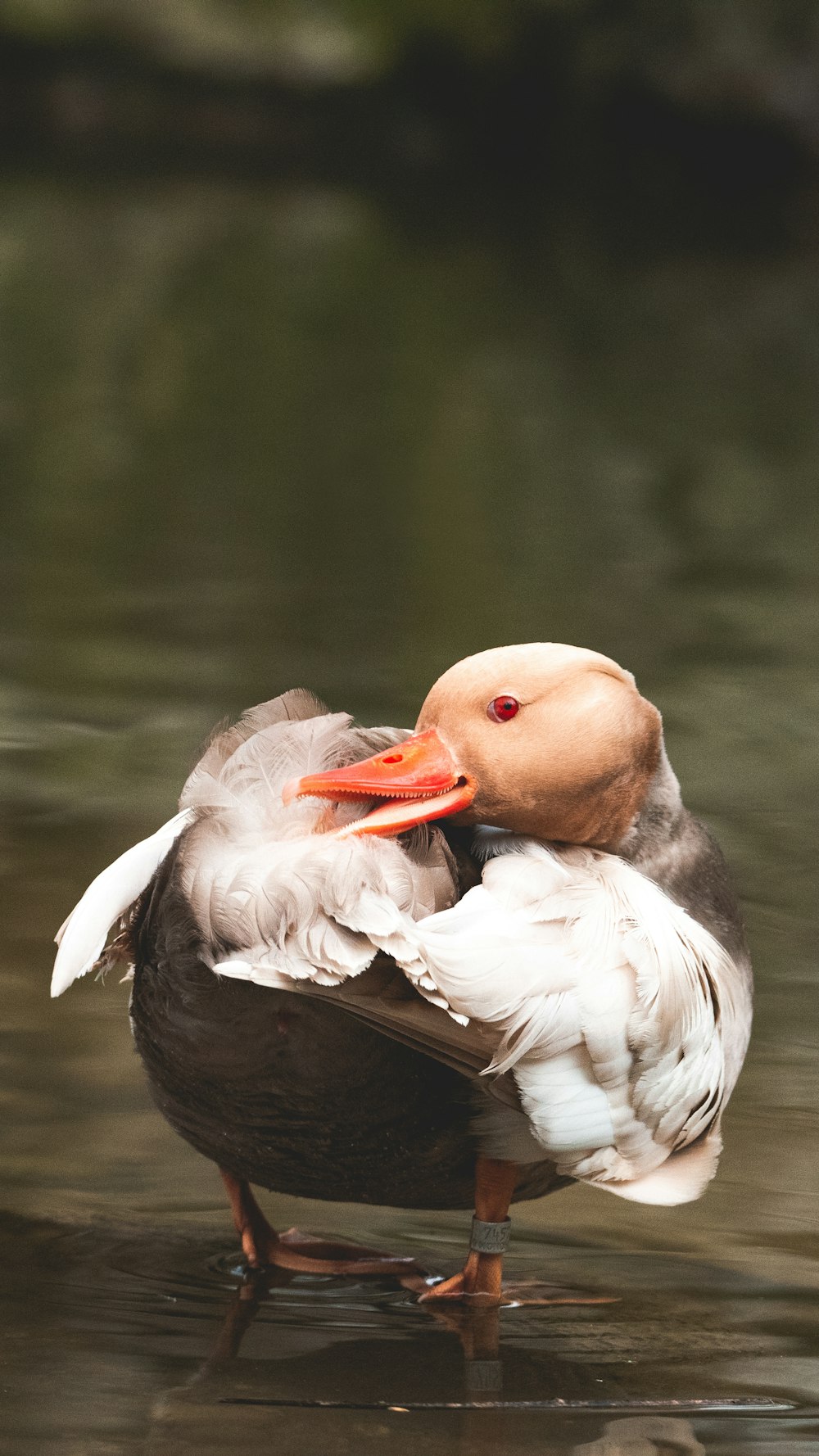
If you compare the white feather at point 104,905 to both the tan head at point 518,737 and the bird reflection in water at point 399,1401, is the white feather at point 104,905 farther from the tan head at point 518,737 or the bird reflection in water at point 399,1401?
the bird reflection in water at point 399,1401

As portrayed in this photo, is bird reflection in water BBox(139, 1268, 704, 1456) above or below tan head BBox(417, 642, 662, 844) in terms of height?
below

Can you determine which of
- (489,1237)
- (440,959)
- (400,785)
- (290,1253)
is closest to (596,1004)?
(440,959)

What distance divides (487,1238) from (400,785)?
68 centimetres

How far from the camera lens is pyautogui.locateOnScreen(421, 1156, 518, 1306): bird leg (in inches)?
104

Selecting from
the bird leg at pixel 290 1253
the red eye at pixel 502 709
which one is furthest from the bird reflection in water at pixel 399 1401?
the red eye at pixel 502 709

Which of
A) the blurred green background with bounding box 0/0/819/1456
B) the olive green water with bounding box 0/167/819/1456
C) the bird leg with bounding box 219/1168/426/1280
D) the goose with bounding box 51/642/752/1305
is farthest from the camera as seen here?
the blurred green background with bounding box 0/0/819/1456

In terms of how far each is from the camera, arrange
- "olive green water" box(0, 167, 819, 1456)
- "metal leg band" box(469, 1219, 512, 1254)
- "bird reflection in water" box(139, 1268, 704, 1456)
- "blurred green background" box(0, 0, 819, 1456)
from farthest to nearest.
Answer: "blurred green background" box(0, 0, 819, 1456)
"metal leg band" box(469, 1219, 512, 1254)
"olive green water" box(0, 167, 819, 1456)
"bird reflection in water" box(139, 1268, 704, 1456)

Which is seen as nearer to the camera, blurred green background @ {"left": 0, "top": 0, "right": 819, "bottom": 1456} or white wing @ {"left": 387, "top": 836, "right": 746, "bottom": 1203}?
white wing @ {"left": 387, "top": 836, "right": 746, "bottom": 1203}

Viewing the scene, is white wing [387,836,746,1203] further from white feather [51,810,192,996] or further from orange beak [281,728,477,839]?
white feather [51,810,192,996]

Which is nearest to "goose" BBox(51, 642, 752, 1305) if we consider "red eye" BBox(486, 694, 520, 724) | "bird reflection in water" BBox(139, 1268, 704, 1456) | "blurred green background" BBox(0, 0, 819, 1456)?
"red eye" BBox(486, 694, 520, 724)

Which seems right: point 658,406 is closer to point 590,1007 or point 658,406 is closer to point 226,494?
point 226,494

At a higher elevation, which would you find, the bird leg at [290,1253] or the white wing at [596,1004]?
the white wing at [596,1004]

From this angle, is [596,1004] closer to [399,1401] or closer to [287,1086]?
[287,1086]

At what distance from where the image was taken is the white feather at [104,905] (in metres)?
2.42
